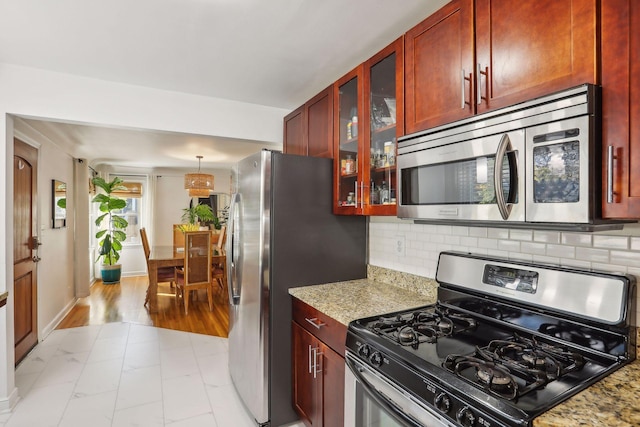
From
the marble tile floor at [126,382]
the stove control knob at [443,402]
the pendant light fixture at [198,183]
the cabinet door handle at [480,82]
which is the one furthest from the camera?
the pendant light fixture at [198,183]

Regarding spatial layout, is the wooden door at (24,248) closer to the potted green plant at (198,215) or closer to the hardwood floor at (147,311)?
the hardwood floor at (147,311)

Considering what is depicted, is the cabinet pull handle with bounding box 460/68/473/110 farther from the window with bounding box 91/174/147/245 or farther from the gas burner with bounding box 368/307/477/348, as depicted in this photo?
the window with bounding box 91/174/147/245

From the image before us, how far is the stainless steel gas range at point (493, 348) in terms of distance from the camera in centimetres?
97

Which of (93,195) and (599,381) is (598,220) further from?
(93,195)

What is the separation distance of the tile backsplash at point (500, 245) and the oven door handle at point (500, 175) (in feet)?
1.34

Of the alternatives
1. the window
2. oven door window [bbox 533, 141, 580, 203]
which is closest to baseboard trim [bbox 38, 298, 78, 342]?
the window

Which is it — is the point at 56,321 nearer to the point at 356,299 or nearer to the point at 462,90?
the point at 356,299

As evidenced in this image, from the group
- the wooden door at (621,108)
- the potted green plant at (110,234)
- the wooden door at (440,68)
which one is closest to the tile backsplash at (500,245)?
the wooden door at (621,108)

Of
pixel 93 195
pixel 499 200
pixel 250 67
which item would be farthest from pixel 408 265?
pixel 93 195

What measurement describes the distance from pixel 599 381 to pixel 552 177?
2.05 feet

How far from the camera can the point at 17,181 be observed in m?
2.99

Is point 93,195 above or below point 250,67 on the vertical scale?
below

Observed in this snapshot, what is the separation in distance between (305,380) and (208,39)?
2064mm

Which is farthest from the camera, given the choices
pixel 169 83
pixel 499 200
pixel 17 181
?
pixel 17 181
